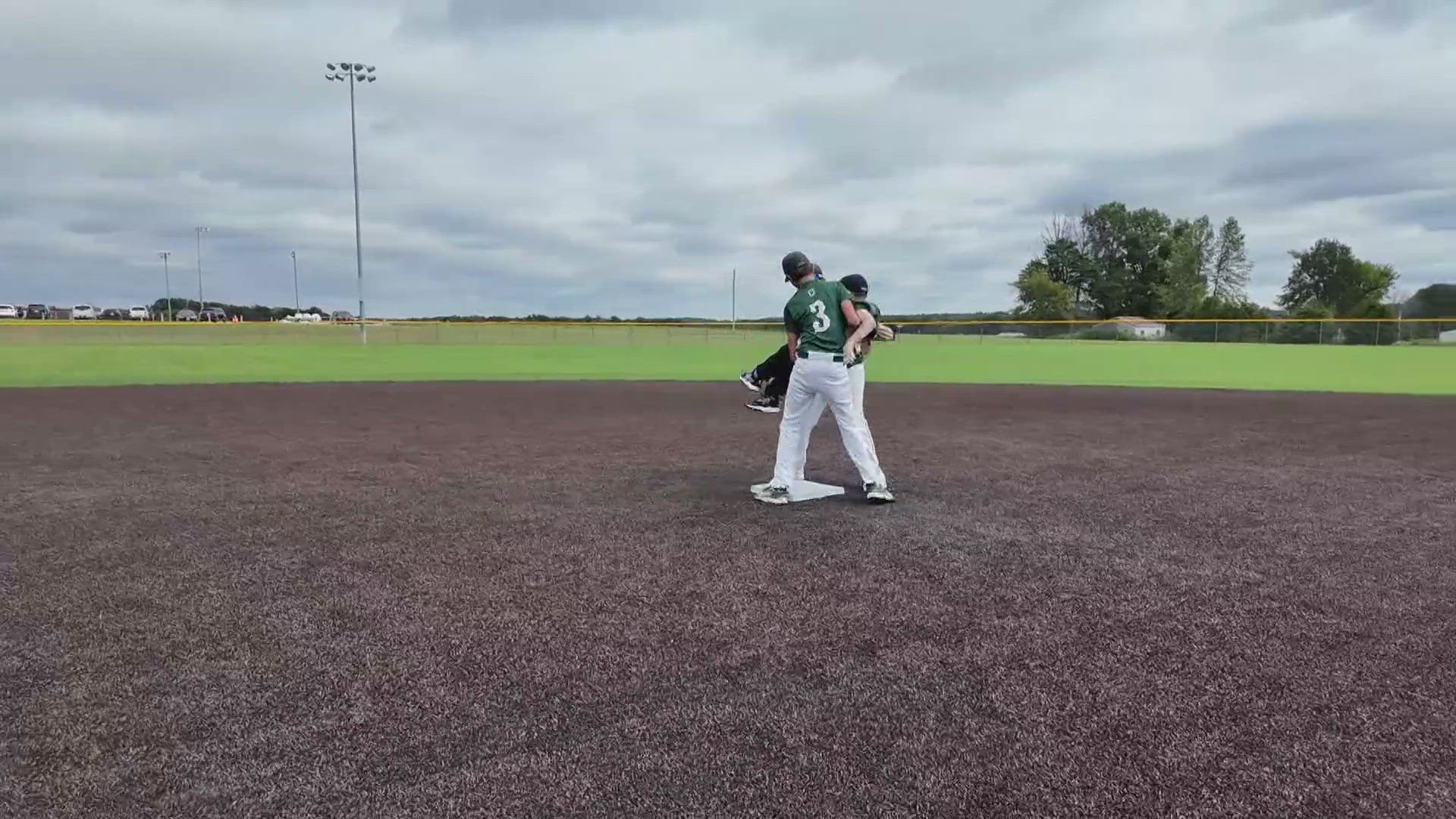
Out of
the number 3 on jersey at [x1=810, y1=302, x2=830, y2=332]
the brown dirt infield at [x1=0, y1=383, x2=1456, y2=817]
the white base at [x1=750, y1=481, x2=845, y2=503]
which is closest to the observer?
the brown dirt infield at [x1=0, y1=383, x2=1456, y2=817]

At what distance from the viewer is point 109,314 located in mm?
67000

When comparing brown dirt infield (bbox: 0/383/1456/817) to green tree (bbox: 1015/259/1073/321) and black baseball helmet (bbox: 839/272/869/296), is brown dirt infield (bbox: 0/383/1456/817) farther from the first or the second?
green tree (bbox: 1015/259/1073/321)

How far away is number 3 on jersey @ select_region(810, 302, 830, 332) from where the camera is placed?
19.5 feet

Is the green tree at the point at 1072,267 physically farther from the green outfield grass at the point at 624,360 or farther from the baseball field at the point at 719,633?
the baseball field at the point at 719,633

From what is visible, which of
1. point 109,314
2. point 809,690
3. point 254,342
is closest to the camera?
point 809,690

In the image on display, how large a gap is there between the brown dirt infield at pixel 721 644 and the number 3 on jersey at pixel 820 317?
1.37 metres

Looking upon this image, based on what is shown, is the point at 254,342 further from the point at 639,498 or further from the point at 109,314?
the point at 109,314

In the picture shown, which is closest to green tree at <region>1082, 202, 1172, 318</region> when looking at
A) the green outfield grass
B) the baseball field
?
the green outfield grass

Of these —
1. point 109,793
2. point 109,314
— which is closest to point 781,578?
point 109,793

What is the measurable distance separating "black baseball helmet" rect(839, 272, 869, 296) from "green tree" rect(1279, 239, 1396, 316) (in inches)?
3165

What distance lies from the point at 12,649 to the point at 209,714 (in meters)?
1.27

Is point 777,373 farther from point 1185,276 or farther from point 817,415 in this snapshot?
point 1185,276

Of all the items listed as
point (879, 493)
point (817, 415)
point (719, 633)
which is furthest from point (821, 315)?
point (719, 633)

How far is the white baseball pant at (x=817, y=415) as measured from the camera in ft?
19.7
